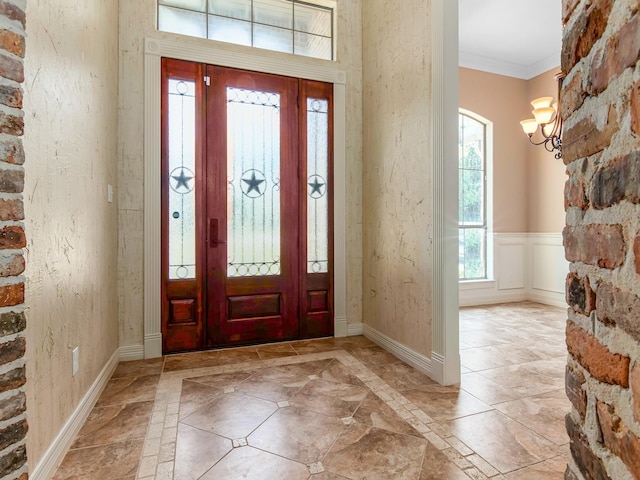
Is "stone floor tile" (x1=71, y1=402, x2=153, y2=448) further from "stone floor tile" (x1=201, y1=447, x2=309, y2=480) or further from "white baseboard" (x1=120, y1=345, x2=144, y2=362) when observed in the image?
"white baseboard" (x1=120, y1=345, x2=144, y2=362)

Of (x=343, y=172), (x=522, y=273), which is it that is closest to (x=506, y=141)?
(x=522, y=273)

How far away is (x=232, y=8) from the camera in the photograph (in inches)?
125

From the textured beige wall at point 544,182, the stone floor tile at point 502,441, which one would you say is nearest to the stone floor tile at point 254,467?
the stone floor tile at point 502,441

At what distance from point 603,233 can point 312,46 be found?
3.46m

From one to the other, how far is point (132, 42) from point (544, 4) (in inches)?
160

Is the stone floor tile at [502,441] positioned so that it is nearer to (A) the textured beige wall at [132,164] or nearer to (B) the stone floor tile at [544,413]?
(B) the stone floor tile at [544,413]

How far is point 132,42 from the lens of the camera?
9.32 feet

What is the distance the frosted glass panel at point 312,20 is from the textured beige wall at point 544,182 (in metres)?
3.22

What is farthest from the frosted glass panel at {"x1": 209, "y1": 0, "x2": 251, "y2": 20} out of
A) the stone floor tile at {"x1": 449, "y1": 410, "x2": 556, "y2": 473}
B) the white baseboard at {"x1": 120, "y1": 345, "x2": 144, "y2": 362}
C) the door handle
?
the stone floor tile at {"x1": 449, "y1": 410, "x2": 556, "y2": 473}

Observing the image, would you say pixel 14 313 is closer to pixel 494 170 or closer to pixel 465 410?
pixel 465 410

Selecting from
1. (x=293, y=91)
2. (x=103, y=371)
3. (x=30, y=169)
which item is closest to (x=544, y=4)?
(x=293, y=91)

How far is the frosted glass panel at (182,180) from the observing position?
294 centimetres

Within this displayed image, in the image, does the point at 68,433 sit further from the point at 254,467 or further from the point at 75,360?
the point at 254,467

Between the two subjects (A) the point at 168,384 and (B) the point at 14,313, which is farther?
(A) the point at 168,384
